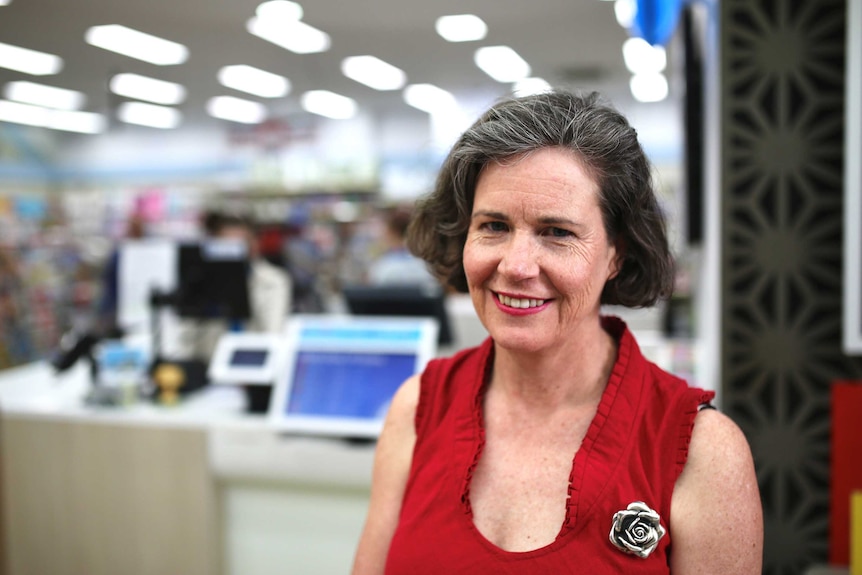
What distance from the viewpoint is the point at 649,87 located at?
36.9ft

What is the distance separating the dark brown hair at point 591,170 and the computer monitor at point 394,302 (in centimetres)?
185

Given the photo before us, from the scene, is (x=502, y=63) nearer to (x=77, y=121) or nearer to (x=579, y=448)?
(x=77, y=121)

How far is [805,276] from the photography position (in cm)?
198

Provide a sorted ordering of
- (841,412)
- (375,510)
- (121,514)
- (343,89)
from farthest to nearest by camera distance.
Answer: (343,89), (121,514), (841,412), (375,510)

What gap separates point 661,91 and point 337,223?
5.52 meters

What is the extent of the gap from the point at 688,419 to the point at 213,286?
2.91 meters

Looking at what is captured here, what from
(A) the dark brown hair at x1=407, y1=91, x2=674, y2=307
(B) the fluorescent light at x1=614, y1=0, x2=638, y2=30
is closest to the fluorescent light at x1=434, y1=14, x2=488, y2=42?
(B) the fluorescent light at x1=614, y1=0, x2=638, y2=30

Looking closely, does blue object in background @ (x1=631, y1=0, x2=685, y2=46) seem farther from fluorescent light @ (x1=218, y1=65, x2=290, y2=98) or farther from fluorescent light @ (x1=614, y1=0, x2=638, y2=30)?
fluorescent light @ (x1=218, y1=65, x2=290, y2=98)

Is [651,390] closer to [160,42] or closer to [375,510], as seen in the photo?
[375,510]

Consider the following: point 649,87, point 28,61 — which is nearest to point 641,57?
point 649,87

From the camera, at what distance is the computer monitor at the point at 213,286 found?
3.58 meters

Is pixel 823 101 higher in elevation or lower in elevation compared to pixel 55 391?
higher

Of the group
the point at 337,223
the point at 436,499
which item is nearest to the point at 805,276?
the point at 436,499

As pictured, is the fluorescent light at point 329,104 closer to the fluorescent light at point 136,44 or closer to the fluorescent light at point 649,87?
the fluorescent light at point 136,44
